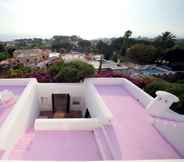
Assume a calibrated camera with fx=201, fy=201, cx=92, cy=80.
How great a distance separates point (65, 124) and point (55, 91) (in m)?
4.46

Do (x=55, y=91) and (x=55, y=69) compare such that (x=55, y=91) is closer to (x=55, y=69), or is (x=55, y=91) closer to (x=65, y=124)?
(x=55, y=69)

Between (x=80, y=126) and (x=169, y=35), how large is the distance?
136ft

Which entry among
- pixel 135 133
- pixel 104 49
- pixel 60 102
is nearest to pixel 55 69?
pixel 60 102

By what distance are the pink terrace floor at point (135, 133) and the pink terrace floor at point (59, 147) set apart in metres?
0.83

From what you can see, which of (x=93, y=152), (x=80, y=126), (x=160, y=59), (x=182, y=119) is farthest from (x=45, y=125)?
(x=160, y=59)

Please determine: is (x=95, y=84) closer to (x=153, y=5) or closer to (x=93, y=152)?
(x=93, y=152)

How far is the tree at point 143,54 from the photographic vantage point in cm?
3759

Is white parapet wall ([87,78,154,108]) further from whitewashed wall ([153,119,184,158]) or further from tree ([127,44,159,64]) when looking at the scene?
tree ([127,44,159,64])

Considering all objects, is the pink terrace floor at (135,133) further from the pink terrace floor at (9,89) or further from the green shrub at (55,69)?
the green shrub at (55,69)

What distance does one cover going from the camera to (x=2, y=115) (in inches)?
248

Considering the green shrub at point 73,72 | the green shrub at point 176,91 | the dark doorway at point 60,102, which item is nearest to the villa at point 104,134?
the green shrub at point 176,91

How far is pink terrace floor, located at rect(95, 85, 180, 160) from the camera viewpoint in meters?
4.49

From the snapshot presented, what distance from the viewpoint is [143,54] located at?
127ft

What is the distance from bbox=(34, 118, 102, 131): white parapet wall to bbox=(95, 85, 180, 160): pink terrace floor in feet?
2.34
